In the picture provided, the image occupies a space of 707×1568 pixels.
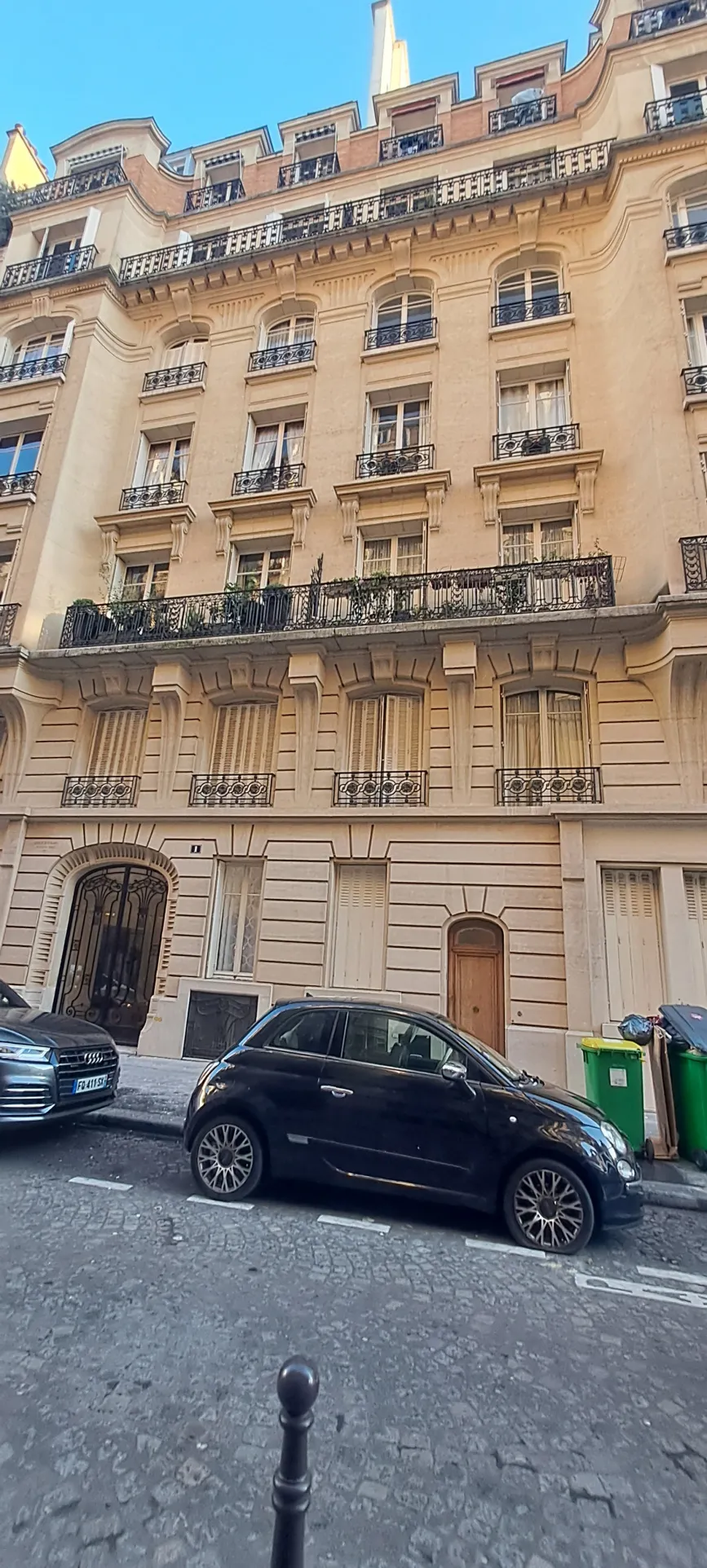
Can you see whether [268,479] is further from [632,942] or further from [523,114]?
[523,114]

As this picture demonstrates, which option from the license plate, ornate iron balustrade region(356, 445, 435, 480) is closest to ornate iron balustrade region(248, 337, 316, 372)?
ornate iron balustrade region(356, 445, 435, 480)

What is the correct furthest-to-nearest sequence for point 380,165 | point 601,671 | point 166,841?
1. point 380,165
2. point 166,841
3. point 601,671

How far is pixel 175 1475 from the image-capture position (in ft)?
8.34

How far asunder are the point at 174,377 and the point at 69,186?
899cm

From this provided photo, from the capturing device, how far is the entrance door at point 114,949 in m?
12.3

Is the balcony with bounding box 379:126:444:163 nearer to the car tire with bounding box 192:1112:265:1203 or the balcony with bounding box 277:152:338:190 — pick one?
the balcony with bounding box 277:152:338:190

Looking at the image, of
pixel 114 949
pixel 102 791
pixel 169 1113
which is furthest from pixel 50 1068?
pixel 102 791

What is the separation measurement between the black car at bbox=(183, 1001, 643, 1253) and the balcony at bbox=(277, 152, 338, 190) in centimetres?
2242

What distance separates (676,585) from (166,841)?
32.0ft

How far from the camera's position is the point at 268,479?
571 inches

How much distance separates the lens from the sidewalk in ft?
19.5

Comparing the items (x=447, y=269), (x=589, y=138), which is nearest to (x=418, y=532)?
(x=447, y=269)

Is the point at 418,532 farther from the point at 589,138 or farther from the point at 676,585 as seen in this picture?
the point at 589,138

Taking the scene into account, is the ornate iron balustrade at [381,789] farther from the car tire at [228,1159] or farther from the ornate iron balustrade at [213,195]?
the ornate iron balustrade at [213,195]
